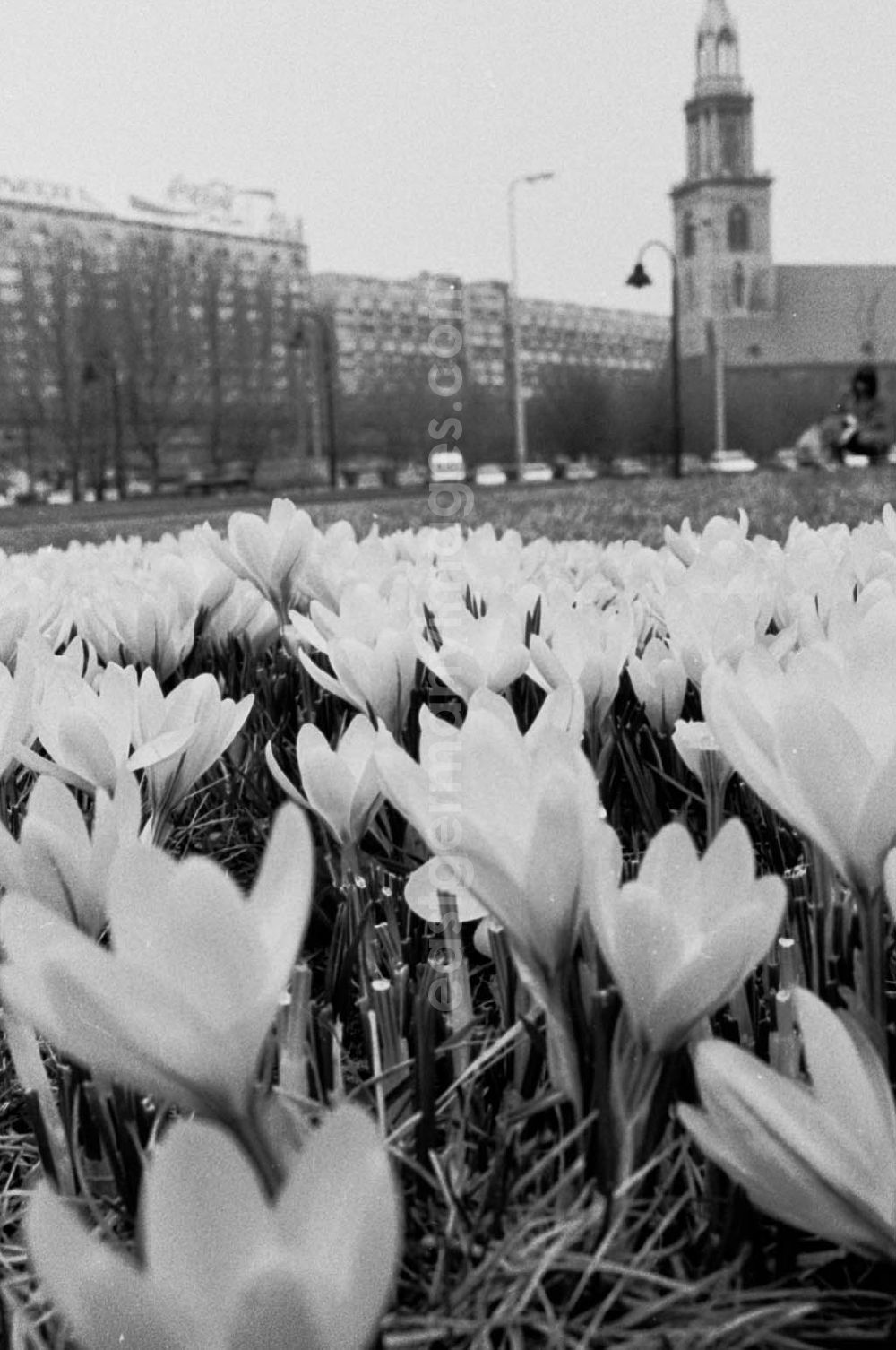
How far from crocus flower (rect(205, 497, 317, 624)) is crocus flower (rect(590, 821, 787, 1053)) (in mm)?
1550

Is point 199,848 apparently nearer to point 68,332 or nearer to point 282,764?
point 282,764

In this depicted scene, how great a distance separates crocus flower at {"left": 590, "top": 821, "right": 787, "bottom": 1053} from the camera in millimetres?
573

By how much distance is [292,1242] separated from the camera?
436 millimetres

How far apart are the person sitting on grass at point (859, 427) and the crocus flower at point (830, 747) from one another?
1621 cm

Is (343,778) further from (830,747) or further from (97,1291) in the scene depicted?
(97,1291)

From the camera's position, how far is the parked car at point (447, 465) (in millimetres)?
945

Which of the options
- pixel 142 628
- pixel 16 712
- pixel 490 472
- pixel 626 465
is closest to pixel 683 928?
pixel 16 712

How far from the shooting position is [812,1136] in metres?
0.54

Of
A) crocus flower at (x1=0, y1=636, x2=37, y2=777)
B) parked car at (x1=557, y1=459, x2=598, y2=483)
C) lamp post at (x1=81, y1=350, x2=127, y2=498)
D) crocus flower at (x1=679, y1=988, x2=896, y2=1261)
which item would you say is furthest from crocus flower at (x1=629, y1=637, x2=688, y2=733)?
parked car at (x1=557, y1=459, x2=598, y2=483)

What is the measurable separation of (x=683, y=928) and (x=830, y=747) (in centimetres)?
12

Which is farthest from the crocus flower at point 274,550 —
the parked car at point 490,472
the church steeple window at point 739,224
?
the parked car at point 490,472

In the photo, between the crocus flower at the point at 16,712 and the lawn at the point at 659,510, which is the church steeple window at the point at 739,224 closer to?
the lawn at the point at 659,510

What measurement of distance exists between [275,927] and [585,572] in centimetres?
194

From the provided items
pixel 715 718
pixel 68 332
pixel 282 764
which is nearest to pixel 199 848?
pixel 282 764
